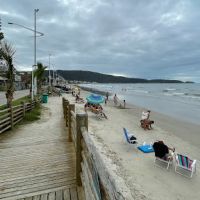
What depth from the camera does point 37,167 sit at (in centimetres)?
470

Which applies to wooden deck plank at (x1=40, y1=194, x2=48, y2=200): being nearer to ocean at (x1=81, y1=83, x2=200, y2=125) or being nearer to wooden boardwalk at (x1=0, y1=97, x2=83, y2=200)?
wooden boardwalk at (x1=0, y1=97, x2=83, y2=200)

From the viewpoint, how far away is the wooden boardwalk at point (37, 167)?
3.60 m

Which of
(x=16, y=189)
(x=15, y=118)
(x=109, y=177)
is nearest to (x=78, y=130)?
(x=16, y=189)

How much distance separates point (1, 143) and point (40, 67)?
1970 centimetres

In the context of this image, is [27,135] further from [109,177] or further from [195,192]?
[109,177]

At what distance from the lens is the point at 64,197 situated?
11.4 feet

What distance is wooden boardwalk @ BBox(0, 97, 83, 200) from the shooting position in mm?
3596

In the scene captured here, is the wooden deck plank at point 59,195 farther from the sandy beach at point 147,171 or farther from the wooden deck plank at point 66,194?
the sandy beach at point 147,171

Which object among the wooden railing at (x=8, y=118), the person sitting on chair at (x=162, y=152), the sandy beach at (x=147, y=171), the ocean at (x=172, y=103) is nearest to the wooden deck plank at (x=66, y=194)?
the sandy beach at (x=147, y=171)

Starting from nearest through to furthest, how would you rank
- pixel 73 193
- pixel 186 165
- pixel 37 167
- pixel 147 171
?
pixel 73 193 < pixel 37 167 < pixel 186 165 < pixel 147 171

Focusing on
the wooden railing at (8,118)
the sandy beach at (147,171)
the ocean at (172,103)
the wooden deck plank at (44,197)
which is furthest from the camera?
the ocean at (172,103)

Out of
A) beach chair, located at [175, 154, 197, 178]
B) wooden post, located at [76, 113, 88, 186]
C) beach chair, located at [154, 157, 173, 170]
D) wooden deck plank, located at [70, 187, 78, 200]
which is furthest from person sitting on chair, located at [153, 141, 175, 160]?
wooden deck plank, located at [70, 187, 78, 200]

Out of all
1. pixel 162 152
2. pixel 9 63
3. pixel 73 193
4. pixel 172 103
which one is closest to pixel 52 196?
pixel 73 193

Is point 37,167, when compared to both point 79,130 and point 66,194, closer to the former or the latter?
point 66,194
